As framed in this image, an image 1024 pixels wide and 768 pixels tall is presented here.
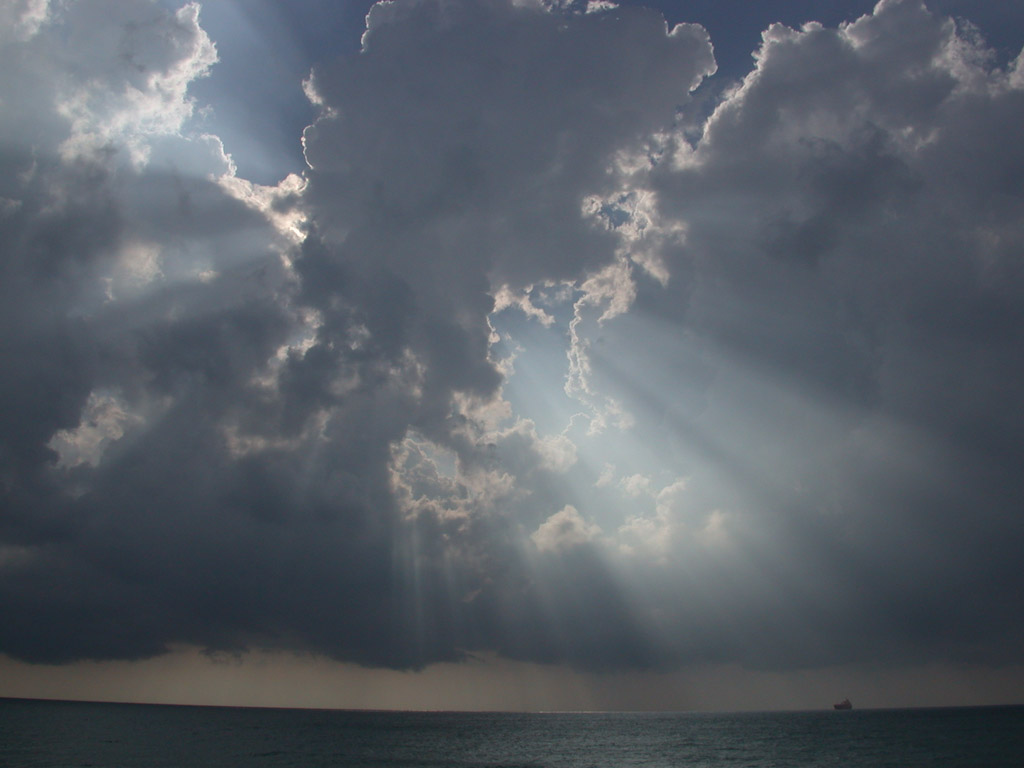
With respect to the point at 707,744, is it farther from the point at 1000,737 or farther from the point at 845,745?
the point at 1000,737

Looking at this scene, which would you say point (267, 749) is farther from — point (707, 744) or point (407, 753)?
point (707, 744)

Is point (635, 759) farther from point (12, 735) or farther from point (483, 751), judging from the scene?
point (12, 735)

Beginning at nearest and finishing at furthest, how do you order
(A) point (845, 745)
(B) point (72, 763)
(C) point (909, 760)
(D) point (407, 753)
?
(B) point (72, 763)
(C) point (909, 760)
(D) point (407, 753)
(A) point (845, 745)

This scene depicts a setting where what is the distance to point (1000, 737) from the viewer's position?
190m

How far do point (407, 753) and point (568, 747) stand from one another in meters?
47.3

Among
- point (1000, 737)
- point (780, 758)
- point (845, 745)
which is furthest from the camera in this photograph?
point (1000, 737)

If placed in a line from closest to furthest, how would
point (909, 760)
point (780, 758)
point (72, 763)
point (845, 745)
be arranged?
point (72, 763) → point (909, 760) → point (780, 758) → point (845, 745)

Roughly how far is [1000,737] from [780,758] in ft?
301

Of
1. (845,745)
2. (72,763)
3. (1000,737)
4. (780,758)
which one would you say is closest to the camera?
(72,763)

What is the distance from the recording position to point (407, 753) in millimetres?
160250

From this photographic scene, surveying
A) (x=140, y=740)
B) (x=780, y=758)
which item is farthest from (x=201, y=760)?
(x=780, y=758)

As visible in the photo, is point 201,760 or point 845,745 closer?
point 201,760

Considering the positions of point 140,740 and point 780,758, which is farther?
point 140,740

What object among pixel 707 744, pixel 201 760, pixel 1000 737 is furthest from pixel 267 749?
pixel 1000 737
